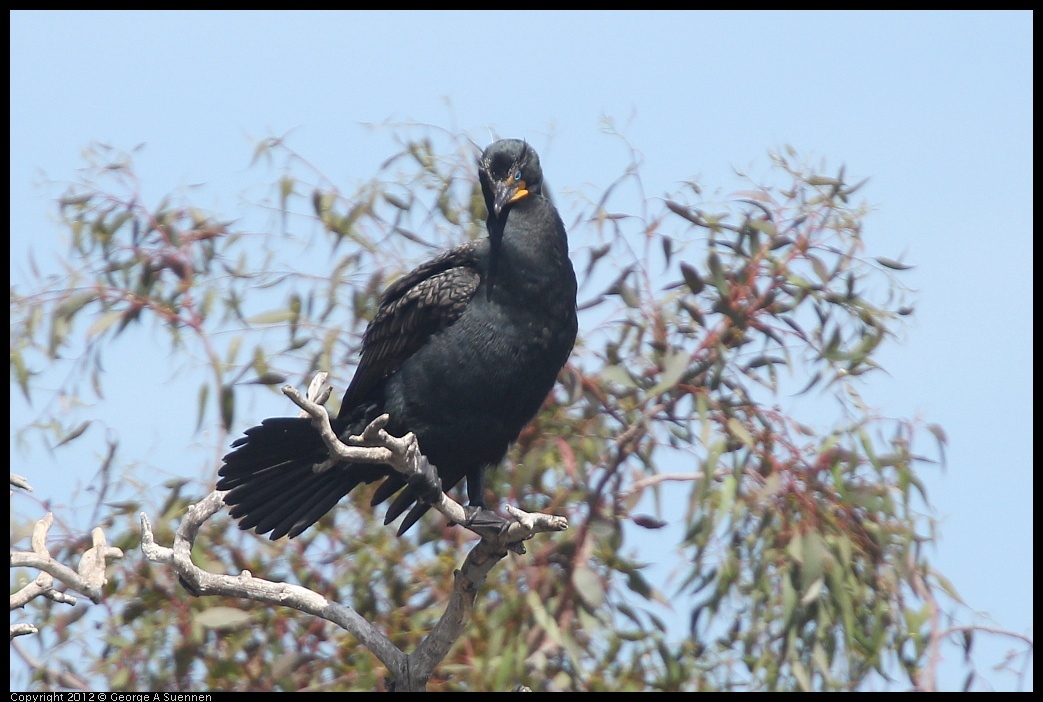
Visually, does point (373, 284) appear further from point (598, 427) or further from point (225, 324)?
point (598, 427)

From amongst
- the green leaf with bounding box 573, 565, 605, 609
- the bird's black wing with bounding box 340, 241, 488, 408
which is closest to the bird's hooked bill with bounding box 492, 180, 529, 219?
the bird's black wing with bounding box 340, 241, 488, 408

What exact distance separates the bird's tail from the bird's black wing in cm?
21

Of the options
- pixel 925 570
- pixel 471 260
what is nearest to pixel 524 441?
pixel 471 260

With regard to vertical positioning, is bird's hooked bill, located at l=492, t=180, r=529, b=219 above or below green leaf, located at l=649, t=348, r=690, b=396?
above

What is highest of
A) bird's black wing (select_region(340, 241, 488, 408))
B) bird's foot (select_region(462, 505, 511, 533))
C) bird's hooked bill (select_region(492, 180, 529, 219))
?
bird's hooked bill (select_region(492, 180, 529, 219))

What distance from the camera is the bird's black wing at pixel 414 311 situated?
Answer: 391cm

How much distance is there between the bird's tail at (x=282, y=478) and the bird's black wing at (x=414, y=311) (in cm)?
21

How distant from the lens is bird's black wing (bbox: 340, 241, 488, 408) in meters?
3.91

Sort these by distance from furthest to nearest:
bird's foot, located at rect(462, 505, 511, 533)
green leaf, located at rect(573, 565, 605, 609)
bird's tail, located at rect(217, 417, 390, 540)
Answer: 1. green leaf, located at rect(573, 565, 605, 609)
2. bird's tail, located at rect(217, 417, 390, 540)
3. bird's foot, located at rect(462, 505, 511, 533)

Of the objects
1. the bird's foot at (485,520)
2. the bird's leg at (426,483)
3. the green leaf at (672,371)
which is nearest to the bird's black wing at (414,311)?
the bird's leg at (426,483)

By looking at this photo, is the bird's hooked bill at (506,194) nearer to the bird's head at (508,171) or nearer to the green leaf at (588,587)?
the bird's head at (508,171)

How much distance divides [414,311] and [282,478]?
60 centimetres

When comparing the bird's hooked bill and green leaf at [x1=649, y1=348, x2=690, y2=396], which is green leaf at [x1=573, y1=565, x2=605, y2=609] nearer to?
green leaf at [x1=649, y1=348, x2=690, y2=396]

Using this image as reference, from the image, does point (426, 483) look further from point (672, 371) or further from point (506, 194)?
point (672, 371)
